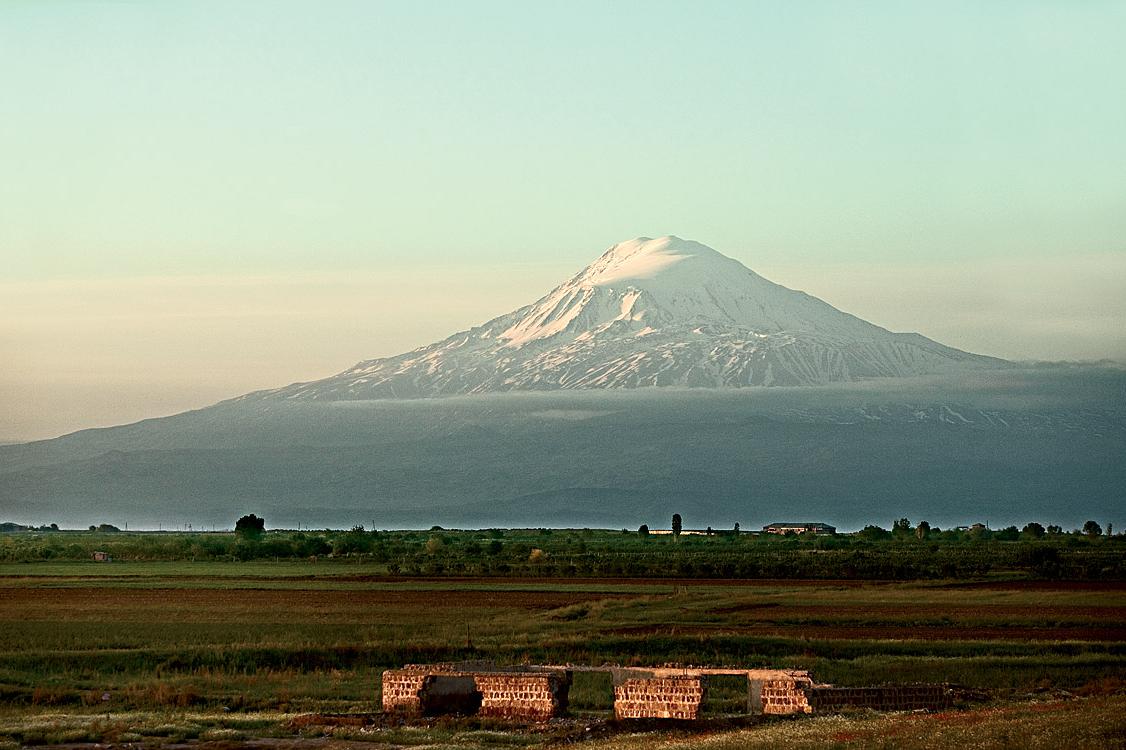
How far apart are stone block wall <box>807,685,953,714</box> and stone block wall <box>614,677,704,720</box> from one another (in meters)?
2.21

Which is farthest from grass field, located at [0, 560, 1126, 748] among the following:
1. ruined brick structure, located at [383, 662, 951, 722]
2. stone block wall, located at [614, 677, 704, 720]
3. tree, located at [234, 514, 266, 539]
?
tree, located at [234, 514, 266, 539]

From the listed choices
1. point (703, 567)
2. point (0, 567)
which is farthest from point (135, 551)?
point (703, 567)

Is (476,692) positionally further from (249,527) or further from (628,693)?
(249,527)

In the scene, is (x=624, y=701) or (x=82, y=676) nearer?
(x=624, y=701)

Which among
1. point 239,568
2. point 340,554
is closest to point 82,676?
point 239,568

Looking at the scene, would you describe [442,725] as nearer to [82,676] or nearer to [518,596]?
[82,676]

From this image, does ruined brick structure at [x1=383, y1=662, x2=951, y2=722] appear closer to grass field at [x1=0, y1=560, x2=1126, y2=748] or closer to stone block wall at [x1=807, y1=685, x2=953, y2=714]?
stone block wall at [x1=807, y1=685, x2=953, y2=714]

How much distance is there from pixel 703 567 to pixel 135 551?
178 feet

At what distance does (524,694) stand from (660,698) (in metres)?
3.08

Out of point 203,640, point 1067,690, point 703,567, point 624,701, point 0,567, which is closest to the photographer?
point 624,701

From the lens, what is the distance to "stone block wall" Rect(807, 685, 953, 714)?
32062 millimetres

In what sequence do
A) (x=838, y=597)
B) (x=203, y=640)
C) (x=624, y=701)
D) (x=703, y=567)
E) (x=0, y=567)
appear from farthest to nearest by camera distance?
(x=0, y=567) < (x=703, y=567) < (x=838, y=597) < (x=203, y=640) < (x=624, y=701)

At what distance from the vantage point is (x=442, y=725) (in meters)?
32.7

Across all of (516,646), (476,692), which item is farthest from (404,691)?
(516,646)
